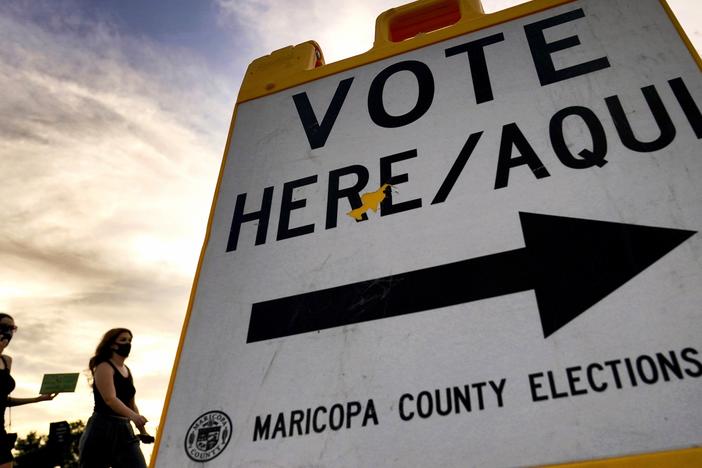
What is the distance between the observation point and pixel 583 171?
1.31m

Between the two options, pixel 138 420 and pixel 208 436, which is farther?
pixel 138 420

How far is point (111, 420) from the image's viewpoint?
227 cm

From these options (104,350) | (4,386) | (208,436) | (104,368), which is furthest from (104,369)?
(208,436)

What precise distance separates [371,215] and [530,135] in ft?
1.89

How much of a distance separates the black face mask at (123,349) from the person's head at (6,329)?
0.71m

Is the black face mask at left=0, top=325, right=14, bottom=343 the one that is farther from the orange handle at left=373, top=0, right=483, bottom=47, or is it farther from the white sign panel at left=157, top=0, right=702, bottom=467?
the orange handle at left=373, top=0, right=483, bottom=47

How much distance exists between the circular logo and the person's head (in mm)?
1969

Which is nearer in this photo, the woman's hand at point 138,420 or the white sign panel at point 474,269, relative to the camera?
the white sign panel at point 474,269

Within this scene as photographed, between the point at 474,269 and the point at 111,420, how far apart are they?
2040mm

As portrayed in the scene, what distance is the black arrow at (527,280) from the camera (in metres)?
1.12

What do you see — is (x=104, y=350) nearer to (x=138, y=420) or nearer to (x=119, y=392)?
(x=119, y=392)

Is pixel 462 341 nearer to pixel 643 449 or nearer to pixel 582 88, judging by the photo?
pixel 643 449

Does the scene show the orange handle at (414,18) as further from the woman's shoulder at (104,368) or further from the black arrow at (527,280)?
the woman's shoulder at (104,368)

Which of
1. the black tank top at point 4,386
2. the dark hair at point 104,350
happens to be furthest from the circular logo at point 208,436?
the black tank top at point 4,386
